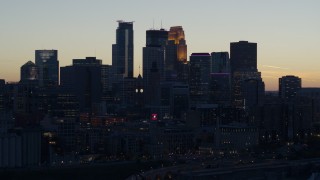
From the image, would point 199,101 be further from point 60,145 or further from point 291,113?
point 60,145

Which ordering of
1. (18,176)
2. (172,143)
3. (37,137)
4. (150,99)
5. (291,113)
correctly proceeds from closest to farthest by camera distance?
1. (18,176)
2. (37,137)
3. (172,143)
4. (291,113)
5. (150,99)

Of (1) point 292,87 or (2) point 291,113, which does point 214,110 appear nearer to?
(2) point 291,113

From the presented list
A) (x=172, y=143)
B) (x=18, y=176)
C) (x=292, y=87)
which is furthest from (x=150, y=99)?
(x=18, y=176)

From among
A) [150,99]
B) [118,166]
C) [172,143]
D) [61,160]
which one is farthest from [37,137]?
[150,99]

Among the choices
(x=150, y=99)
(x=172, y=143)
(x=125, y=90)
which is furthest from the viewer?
(x=125, y=90)

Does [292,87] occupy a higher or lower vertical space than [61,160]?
higher

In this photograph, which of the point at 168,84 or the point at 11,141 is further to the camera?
the point at 168,84
